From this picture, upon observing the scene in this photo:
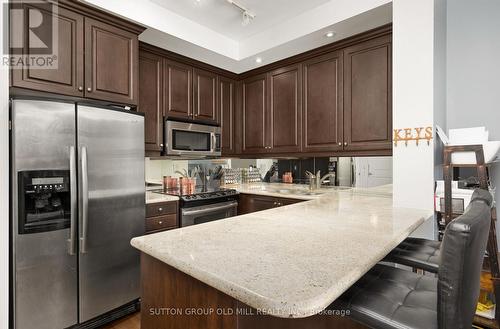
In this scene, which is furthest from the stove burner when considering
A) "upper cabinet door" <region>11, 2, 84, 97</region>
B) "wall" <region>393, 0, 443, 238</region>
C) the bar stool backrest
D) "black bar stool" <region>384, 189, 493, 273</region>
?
the bar stool backrest

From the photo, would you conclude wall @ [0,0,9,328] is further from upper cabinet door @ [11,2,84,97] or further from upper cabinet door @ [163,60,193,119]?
upper cabinet door @ [163,60,193,119]

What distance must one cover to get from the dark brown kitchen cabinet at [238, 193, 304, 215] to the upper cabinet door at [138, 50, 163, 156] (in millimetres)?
1109

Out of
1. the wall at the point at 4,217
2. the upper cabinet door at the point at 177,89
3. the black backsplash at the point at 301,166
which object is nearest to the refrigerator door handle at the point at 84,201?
the wall at the point at 4,217

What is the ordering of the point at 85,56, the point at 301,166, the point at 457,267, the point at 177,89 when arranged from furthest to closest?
1. the point at 301,166
2. the point at 177,89
3. the point at 85,56
4. the point at 457,267

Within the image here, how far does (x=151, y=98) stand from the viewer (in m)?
2.67

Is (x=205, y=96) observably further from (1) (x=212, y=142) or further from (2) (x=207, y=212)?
(2) (x=207, y=212)

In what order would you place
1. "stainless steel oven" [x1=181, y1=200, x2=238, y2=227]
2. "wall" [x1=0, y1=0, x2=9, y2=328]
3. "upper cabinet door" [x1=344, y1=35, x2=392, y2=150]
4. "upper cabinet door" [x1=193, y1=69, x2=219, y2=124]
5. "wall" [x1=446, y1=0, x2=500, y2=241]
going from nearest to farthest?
"wall" [x1=0, y1=0, x2=9, y2=328] → "wall" [x1=446, y1=0, x2=500, y2=241] → "upper cabinet door" [x1=344, y1=35, x2=392, y2=150] → "stainless steel oven" [x1=181, y1=200, x2=238, y2=227] → "upper cabinet door" [x1=193, y1=69, x2=219, y2=124]

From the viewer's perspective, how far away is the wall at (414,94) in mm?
1786

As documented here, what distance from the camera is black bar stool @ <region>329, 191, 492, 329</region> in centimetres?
71

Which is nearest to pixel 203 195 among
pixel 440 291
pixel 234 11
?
pixel 234 11

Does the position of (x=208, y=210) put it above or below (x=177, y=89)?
below

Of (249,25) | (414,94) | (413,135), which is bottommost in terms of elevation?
(413,135)

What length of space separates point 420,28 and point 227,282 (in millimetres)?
2125

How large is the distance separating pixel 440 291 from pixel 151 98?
2.70 m
